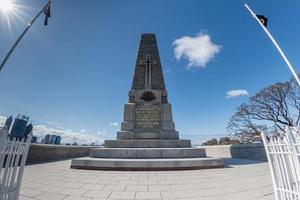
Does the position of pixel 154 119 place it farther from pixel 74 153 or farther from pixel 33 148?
pixel 74 153

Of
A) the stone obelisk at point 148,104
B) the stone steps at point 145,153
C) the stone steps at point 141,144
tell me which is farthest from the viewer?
the stone obelisk at point 148,104

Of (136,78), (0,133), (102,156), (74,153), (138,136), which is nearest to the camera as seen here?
(0,133)

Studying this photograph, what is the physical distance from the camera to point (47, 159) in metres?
11.3

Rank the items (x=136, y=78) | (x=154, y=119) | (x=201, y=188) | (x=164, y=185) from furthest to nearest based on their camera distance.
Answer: (x=136, y=78), (x=154, y=119), (x=164, y=185), (x=201, y=188)

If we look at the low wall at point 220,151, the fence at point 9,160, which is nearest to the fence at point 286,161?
the fence at point 9,160

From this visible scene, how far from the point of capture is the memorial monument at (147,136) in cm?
726

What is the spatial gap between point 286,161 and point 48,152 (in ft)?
42.9

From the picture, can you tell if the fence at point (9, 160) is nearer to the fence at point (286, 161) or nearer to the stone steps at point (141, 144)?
the fence at point (286, 161)

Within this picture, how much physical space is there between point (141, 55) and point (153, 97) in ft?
13.0

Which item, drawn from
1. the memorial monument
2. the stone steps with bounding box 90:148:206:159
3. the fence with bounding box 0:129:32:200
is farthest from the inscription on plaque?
the fence with bounding box 0:129:32:200

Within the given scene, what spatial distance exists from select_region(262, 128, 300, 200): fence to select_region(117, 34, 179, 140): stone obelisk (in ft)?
26.9

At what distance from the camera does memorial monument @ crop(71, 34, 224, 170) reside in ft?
23.8

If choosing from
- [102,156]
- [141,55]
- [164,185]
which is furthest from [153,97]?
[164,185]

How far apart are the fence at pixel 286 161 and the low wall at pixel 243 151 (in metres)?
10.1
